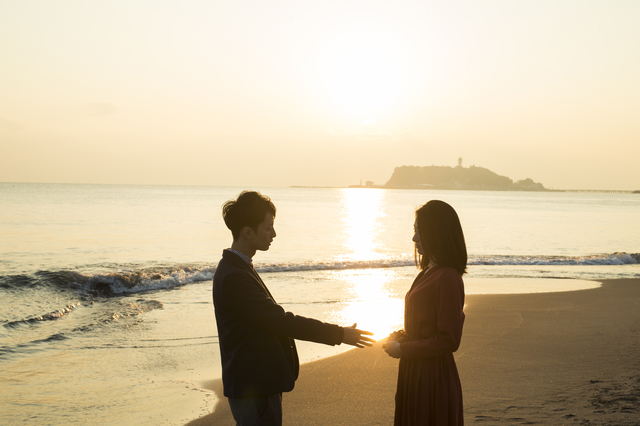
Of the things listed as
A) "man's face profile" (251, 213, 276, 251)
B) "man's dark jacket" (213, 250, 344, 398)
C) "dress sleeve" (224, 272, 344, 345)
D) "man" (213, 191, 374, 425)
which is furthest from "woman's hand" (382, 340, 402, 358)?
"man's face profile" (251, 213, 276, 251)

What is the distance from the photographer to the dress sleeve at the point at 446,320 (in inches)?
102

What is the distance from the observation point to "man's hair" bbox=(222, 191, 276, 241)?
8.58 ft

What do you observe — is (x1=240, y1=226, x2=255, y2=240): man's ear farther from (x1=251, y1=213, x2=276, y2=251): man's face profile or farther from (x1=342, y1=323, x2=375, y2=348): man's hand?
(x1=342, y1=323, x2=375, y2=348): man's hand

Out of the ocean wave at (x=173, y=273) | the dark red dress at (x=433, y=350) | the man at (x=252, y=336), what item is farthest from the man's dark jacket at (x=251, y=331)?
the ocean wave at (x=173, y=273)

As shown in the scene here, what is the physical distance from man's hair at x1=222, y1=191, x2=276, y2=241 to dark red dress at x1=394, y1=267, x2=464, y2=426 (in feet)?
3.30

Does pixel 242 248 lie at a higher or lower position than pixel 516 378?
higher

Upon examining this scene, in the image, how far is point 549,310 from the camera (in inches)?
399

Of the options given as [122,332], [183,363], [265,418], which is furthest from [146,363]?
[265,418]

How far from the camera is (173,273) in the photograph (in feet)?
53.3

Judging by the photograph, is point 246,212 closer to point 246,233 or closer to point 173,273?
point 246,233

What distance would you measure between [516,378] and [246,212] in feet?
15.3

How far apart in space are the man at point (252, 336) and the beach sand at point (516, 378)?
246 cm

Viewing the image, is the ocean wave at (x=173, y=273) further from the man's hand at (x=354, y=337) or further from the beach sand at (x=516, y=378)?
the man's hand at (x=354, y=337)

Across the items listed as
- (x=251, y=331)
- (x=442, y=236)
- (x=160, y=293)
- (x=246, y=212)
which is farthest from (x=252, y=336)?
(x=160, y=293)
